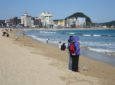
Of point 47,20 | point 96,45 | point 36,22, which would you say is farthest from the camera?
point 47,20

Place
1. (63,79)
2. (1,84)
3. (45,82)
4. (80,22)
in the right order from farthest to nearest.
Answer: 1. (80,22)
2. (63,79)
3. (45,82)
4. (1,84)

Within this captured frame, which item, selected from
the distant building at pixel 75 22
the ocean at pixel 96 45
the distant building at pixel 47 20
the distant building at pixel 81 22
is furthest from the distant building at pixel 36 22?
the ocean at pixel 96 45

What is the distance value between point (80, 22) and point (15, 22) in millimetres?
72502

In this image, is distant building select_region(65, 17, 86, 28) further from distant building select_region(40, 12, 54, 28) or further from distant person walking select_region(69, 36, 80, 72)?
distant person walking select_region(69, 36, 80, 72)

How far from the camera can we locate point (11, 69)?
18.4 ft

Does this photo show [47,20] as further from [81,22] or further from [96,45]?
[96,45]

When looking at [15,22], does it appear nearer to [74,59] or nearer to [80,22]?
[80,22]

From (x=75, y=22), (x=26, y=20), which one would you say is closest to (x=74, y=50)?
(x=26, y=20)

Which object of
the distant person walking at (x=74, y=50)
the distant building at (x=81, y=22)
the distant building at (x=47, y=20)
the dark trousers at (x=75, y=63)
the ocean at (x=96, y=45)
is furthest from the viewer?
the distant building at (x=81, y=22)

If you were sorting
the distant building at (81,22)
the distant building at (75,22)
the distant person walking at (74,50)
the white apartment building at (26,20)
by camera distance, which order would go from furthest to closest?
1. the distant building at (81,22)
2. the distant building at (75,22)
3. the white apartment building at (26,20)
4. the distant person walking at (74,50)

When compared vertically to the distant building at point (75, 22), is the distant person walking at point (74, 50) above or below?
below

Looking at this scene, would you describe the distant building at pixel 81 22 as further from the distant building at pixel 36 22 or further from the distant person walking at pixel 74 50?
the distant person walking at pixel 74 50

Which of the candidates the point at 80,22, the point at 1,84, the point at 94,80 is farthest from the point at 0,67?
the point at 80,22

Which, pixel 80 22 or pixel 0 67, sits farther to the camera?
pixel 80 22
